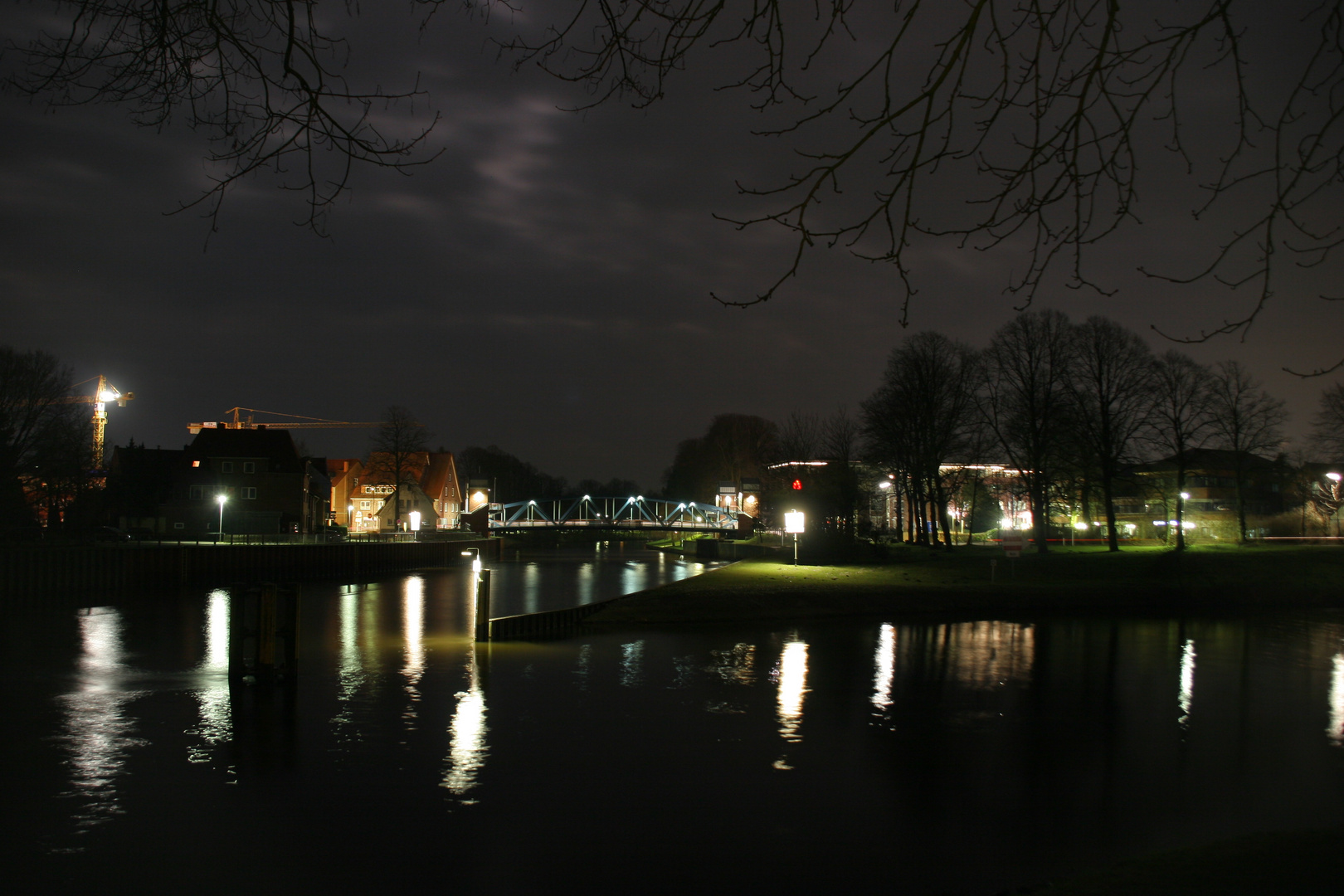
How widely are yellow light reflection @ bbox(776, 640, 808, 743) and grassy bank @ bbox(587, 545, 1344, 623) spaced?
18.0 feet

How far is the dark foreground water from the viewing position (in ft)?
25.7

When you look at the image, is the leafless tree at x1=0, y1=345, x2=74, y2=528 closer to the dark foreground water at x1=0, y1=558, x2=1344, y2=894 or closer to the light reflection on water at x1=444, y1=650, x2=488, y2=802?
the dark foreground water at x1=0, y1=558, x2=1344, y2=894

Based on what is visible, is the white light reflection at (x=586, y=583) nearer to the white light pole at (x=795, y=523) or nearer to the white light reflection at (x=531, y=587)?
the white light reflection at (x=531, y=587)

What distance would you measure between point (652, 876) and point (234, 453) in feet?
198

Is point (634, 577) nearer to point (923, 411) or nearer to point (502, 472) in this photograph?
point (923, 411)

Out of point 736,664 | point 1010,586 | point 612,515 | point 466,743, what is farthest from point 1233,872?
point 612,515

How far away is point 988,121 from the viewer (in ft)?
12.9

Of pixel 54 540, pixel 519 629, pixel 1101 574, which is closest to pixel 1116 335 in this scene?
pixel 1101 574

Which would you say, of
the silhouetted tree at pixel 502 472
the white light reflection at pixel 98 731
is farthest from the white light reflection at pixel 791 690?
the silhouetted tree at pixel 502 472

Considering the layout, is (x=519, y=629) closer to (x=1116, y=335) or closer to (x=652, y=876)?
(x=652, y=876)

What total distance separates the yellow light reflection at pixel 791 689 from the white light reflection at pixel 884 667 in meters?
1.25

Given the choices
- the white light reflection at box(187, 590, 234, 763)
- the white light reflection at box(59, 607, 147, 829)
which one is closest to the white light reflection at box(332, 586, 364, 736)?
the white light reflection at box(187, 590, 234, 763)

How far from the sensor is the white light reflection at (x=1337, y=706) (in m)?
12.8

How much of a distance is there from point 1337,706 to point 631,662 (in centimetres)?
1246
